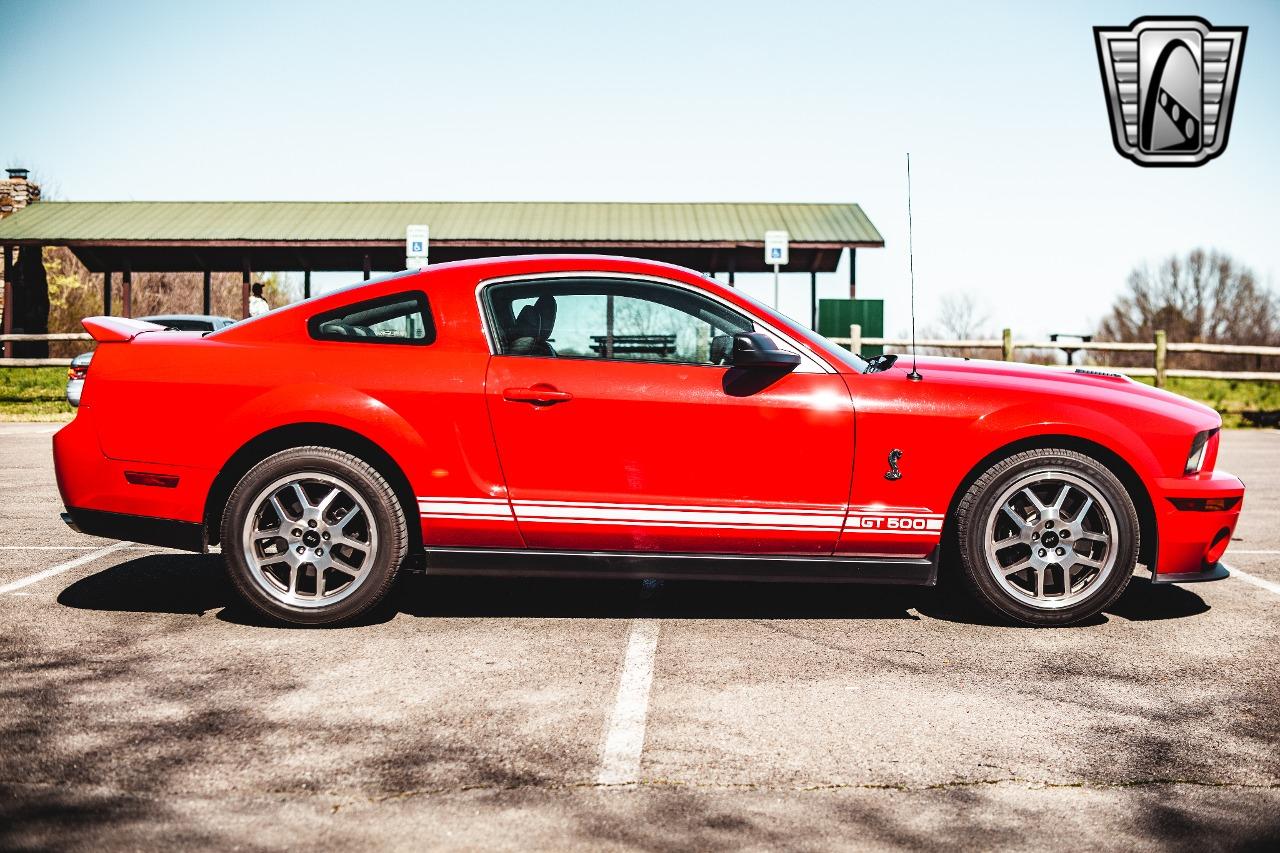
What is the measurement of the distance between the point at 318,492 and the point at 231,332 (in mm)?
810

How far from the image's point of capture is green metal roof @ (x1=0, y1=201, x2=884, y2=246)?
26.9 metres

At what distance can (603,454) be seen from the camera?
4.98 m

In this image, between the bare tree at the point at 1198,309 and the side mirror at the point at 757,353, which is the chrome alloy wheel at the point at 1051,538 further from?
the bare tree at the point at 1198,309

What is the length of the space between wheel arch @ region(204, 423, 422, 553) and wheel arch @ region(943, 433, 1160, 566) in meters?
2.24

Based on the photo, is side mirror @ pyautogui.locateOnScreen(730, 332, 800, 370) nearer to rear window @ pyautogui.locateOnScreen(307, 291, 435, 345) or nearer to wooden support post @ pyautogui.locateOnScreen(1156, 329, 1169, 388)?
rear window @ pyautogui.locateOnScreen(307, 291, 435, 345)

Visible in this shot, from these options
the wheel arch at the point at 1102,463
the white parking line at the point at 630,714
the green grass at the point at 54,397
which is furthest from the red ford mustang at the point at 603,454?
the green grass at the point at 54,397

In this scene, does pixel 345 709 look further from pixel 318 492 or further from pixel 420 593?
pixel 420 593

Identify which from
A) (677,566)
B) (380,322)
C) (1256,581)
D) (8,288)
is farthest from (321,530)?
(8,288)

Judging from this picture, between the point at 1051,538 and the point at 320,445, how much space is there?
307cm

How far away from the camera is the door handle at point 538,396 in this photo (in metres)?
4.97

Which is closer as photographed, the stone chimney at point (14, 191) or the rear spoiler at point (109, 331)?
the rear spoiler at point (109, 331)

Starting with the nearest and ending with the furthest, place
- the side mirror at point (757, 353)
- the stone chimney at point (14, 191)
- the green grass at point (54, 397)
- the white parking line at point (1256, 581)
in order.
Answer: the side mirror at point (757, 353) → the white parking line at point (1256, 581) → the green grass at point (54, 397) → the stone chimney at point (14, 191)

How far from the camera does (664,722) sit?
3834mm

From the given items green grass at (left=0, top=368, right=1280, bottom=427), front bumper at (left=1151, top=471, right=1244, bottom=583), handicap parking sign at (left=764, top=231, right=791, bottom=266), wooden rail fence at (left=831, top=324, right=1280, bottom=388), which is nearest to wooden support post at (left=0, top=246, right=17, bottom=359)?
green grass at (left=0, top=368, right=1280, bottom=427)
